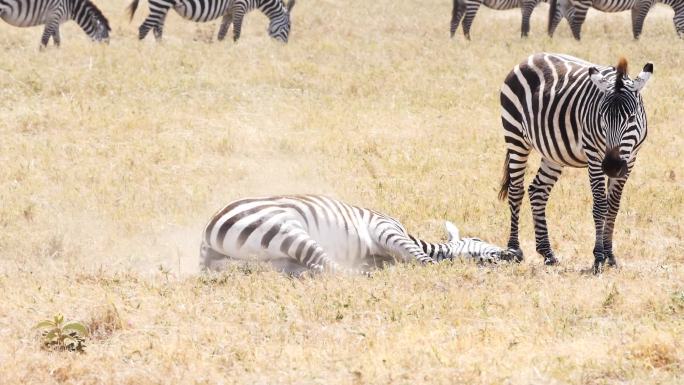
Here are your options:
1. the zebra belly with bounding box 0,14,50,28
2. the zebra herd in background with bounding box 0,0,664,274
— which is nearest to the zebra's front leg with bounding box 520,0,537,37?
the zebra belly with bounding box 0,14,50,28

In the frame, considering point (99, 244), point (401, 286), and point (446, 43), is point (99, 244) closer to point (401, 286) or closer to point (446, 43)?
point (401, 286)

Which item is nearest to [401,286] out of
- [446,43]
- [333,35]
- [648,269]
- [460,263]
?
[460,263]

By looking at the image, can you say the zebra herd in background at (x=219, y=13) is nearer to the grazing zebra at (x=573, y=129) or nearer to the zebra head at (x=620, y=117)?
the grazing zebra at (x=573, y=129)

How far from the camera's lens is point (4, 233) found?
980 cm

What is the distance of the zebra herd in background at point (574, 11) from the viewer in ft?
75.9

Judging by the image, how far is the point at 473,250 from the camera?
9375 mm

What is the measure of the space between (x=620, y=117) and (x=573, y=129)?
0.80 metres

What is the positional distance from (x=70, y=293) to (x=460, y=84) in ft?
32.2

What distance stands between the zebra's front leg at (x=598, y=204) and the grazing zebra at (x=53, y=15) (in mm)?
13287

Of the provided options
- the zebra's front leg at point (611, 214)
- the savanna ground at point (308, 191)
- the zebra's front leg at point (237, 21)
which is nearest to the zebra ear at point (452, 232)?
the savanna ground at point (308, 191)

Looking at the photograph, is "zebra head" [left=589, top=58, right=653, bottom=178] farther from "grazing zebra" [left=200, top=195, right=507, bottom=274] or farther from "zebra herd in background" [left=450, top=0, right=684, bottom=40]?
"zebra herd in background" [left=450, top=0, right=684, bottom=40]

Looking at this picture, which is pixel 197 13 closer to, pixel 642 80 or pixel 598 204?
pixel 598 204

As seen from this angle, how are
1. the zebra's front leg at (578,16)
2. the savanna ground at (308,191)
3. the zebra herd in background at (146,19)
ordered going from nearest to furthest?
the savanna ground at (308,191), the zebra herd in background at (146,19), the zebra's front leg at (578,16)

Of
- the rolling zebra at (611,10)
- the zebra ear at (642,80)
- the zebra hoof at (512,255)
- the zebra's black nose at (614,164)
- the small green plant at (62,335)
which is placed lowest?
the small green plant at (62,335)
